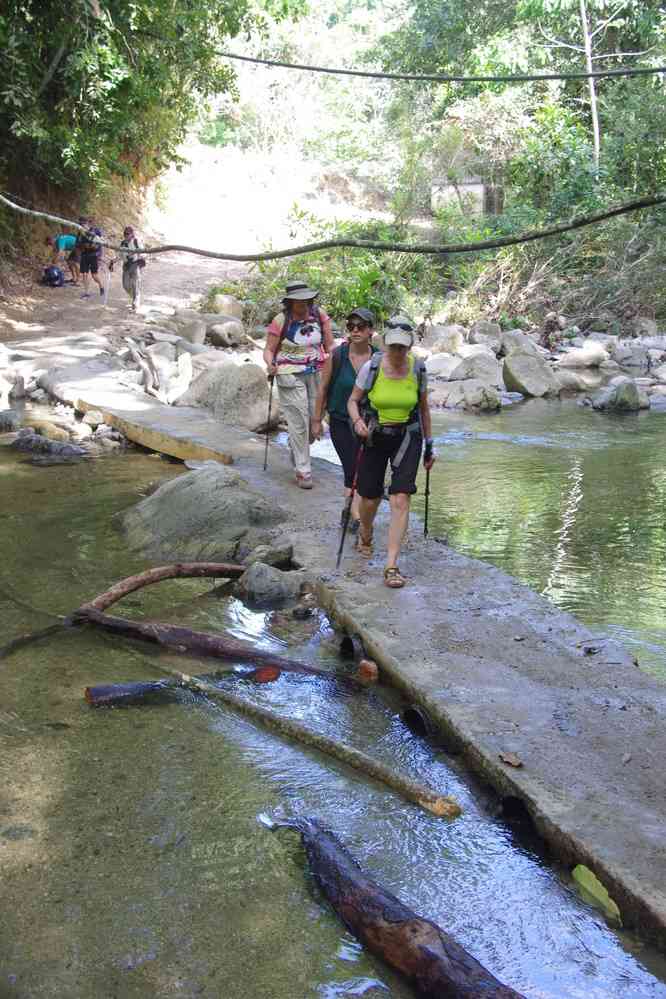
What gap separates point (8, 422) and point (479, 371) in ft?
29.4

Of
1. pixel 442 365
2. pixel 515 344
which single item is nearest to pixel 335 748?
pixel 442 365

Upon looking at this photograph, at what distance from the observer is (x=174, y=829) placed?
423 cm

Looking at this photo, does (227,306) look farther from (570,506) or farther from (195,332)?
(570,506)

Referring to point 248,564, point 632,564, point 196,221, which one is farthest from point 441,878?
point 196,221

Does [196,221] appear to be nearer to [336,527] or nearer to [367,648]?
[336,527]

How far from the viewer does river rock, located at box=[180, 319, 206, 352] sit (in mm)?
18578

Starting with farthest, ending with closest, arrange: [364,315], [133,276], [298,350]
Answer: [133,276] < [298,350] < [364,315]

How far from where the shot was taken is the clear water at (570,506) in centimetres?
760

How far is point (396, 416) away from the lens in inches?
263

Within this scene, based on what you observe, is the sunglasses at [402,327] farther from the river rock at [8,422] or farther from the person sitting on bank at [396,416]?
→ the river rock at [8,422]

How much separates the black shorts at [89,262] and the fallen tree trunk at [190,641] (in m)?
16.5

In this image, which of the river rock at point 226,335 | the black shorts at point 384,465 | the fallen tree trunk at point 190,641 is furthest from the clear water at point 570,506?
the river rock at point 226,335

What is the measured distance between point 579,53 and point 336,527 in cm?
2404

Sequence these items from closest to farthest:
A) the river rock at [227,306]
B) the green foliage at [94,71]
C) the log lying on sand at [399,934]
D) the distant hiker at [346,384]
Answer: the log lying on sand at [399,934], the distant hiker at [346,384], the green foliage at [94,71], the river rock at [227,306]
